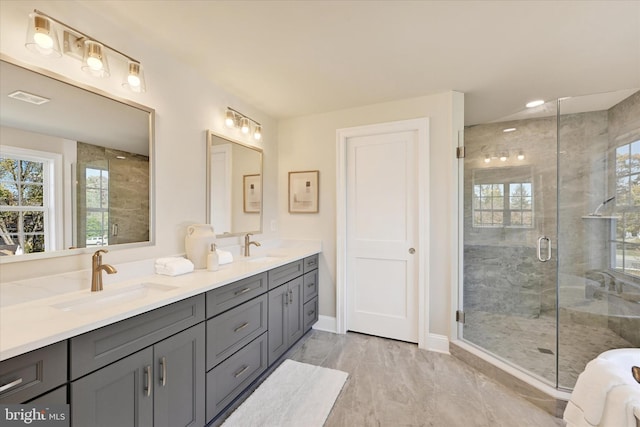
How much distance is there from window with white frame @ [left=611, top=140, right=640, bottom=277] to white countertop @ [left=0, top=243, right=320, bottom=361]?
10.6 feet

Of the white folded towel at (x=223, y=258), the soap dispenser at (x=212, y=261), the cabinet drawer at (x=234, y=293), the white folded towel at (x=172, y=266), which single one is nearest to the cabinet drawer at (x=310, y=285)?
the cabinet drawer at (x=234, y=293)

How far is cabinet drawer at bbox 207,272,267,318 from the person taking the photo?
5.03 ft

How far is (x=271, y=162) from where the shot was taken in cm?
302

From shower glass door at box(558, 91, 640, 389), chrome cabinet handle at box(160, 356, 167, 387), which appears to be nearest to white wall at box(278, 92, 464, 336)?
shower glass door at box(558, 91, 640, 389)

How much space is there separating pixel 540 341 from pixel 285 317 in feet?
7.72

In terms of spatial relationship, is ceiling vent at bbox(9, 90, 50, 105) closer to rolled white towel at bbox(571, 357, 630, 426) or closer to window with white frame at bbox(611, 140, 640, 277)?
rolled white towel at bbox(571, 357, 630, 426)

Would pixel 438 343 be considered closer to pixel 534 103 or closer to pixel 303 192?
pixel 303 192

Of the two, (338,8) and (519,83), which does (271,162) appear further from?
(519,83)

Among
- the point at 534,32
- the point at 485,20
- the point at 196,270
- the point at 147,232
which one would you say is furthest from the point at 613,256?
the point at 147,232

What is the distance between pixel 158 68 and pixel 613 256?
4243 millimetres

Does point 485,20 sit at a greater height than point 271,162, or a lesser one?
greater

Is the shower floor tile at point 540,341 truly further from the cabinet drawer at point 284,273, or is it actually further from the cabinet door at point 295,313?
the cabinet drawer at point 284,273

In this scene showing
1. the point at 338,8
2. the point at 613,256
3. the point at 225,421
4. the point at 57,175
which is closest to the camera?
the point at 57,175

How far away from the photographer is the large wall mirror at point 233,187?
2.20m
